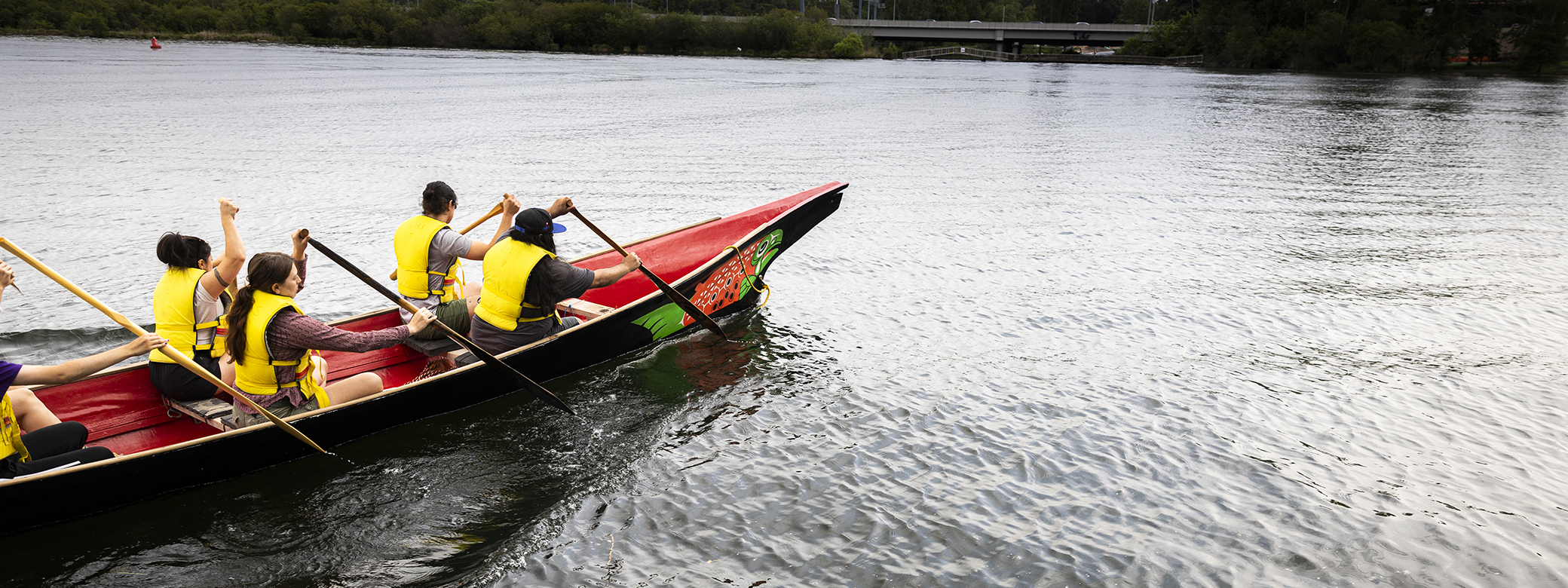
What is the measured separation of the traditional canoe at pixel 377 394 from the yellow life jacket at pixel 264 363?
0.24 meters

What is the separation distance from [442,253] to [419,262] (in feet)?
0.80

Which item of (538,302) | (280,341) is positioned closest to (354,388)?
(280,341)

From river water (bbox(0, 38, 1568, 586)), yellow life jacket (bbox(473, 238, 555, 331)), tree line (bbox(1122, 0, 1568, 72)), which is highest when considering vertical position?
tree line (bbox(1122, 0, 1568, 72))

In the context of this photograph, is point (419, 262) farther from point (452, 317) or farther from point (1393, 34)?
point (1393, 34)

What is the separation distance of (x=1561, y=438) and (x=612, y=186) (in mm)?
15388

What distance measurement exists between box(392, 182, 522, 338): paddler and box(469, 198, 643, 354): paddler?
0.72 feet

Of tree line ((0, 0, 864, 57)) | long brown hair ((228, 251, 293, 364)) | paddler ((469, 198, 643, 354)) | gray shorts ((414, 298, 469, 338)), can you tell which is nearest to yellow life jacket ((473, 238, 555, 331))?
paddler ((469, 198, 643, 354))

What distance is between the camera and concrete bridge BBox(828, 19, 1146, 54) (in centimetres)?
9000

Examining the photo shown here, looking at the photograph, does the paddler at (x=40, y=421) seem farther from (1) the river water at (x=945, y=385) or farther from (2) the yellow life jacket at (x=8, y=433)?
(1) the river water at (x=945, y=385)

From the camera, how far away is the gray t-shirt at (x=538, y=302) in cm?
766

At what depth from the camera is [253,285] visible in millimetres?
5910

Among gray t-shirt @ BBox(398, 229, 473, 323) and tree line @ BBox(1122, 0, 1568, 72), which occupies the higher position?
tree line @ BBox(1122, 0, 1568, 72)

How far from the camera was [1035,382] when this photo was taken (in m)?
8.97

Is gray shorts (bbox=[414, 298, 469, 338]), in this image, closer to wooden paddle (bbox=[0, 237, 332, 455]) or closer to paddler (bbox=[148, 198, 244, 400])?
wooden paddle (bbox=[0, 237, 332, 455])
